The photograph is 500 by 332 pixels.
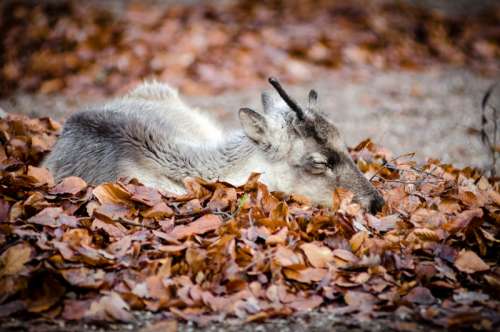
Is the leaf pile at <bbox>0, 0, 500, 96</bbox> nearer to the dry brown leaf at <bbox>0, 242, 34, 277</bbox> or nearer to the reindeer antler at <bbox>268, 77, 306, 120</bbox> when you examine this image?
the reindeer antler at <bbox>268, 77, 306, 120</bbox>

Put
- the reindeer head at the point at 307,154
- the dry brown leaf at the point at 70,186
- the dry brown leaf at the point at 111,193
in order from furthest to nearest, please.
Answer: the reindeer head at the point at 307,154 → the dry brown leaf at the point at 70,186 → the dry brown leaf at the point at 111,193

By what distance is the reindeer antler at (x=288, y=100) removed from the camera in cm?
417

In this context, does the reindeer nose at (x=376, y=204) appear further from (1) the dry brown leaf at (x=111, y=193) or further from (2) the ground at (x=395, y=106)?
(2) the ground at (x=395, y=106)

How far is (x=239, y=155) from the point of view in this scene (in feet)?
15.0

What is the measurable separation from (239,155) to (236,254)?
1.24m

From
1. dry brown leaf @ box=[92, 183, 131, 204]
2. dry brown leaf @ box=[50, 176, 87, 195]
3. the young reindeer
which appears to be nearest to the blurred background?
the young reindeer

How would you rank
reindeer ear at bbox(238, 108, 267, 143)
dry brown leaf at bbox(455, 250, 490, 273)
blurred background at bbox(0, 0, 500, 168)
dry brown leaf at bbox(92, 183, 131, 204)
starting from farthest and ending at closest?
blurred background at bbox(0, 0, 500, 168) → reindeer ear at bbox(238, 108, 267, 143) → dry brown leaf at bbox(92, 183, 131, 204) → dry brown leaf at bbox(455, 250, 490, 273)

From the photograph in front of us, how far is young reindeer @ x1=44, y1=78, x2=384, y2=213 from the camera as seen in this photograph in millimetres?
4355

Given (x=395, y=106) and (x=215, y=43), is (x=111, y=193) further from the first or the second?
(x=215, y=43)

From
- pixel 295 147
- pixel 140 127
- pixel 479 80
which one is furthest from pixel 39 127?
pixel 479 80

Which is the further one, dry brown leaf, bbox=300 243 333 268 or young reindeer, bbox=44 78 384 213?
young reindeer, bbox=44 78 384 213

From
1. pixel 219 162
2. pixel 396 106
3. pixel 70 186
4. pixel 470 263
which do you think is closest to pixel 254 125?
pixel 219 162

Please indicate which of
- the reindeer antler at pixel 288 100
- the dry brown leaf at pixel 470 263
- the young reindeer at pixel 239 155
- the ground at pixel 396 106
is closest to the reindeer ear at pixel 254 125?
the young reindeer at pixel 239 155

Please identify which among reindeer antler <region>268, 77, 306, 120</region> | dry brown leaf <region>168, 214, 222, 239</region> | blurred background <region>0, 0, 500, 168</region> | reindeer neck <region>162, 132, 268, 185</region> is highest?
blurred background <region>0, 0, 500, 168</region>
